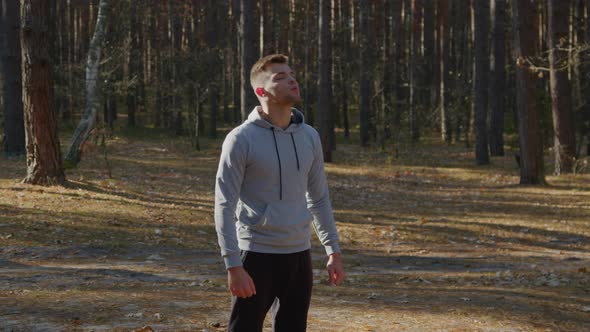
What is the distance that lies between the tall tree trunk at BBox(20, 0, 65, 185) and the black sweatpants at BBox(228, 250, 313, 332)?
1261cm

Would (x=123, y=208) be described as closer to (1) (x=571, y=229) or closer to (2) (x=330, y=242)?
(1) (x=571, y=229)

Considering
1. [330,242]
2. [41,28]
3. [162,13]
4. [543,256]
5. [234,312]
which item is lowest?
[543,256]

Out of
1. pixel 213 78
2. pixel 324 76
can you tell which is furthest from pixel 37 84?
pixel 213 78

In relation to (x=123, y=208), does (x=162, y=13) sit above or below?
above

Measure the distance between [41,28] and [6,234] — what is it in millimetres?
5383

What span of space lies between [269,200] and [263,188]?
0.07m

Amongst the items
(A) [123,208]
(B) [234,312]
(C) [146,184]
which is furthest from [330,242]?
(C) [146,184]

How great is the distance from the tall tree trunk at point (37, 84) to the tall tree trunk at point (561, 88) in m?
12.4

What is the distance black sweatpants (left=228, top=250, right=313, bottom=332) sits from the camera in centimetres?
411

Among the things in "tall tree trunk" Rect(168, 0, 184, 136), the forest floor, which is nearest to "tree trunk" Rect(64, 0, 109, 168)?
the forest floor

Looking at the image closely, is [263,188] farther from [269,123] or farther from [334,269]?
A: [334,269]

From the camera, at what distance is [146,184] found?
19172mm

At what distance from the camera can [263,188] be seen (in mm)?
4125

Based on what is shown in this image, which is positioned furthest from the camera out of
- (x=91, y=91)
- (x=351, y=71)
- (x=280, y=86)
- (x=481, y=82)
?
(x=351, y=71)
